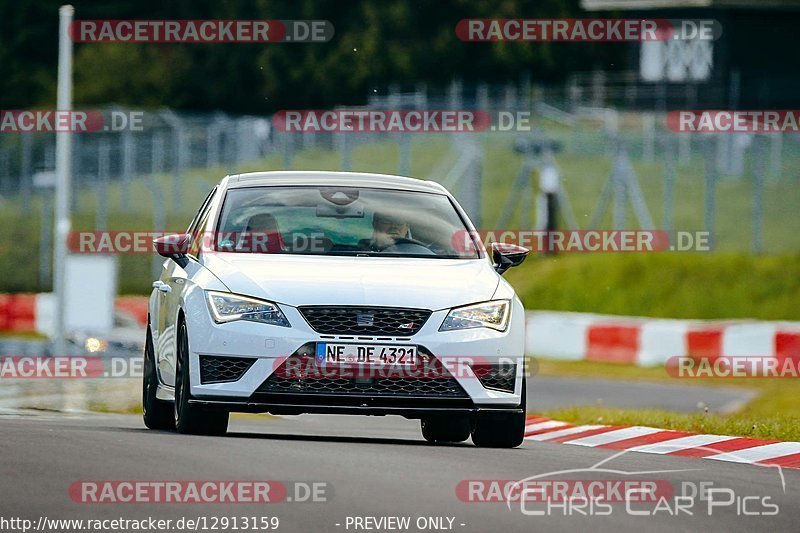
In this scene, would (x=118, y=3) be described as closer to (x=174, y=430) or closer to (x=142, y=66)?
(x=142, y=66)

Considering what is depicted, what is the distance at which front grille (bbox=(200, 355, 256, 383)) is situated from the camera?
34.6ft

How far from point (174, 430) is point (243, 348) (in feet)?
5.43

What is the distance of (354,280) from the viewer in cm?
1072

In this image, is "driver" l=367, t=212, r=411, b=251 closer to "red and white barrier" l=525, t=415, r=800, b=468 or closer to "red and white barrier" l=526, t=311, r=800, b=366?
"red and white barrier" l=525, t=415, r=800, b=468

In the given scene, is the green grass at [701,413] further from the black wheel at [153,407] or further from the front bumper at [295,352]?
the black wheel at [153,407]

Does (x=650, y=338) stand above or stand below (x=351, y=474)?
below

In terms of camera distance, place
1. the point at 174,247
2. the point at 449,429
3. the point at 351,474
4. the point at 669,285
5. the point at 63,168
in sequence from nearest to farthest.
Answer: the point at 351,474 < the point at 174,247 < the point at 449,429 < the point at 63,168 < the point at 669,285

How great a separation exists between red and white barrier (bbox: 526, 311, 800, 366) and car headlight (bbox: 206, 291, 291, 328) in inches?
631

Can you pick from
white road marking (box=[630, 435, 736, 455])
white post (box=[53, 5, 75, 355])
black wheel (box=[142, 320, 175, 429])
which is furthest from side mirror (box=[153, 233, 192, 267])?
white post (box=[53, 5, 75, 355])

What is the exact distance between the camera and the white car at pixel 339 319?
10500mm

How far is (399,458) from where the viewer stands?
32.6 feet

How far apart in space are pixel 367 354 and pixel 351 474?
62.0 inches

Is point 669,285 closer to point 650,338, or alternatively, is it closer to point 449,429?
point 650,338

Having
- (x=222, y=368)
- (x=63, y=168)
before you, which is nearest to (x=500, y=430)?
(x=222, y=368)
